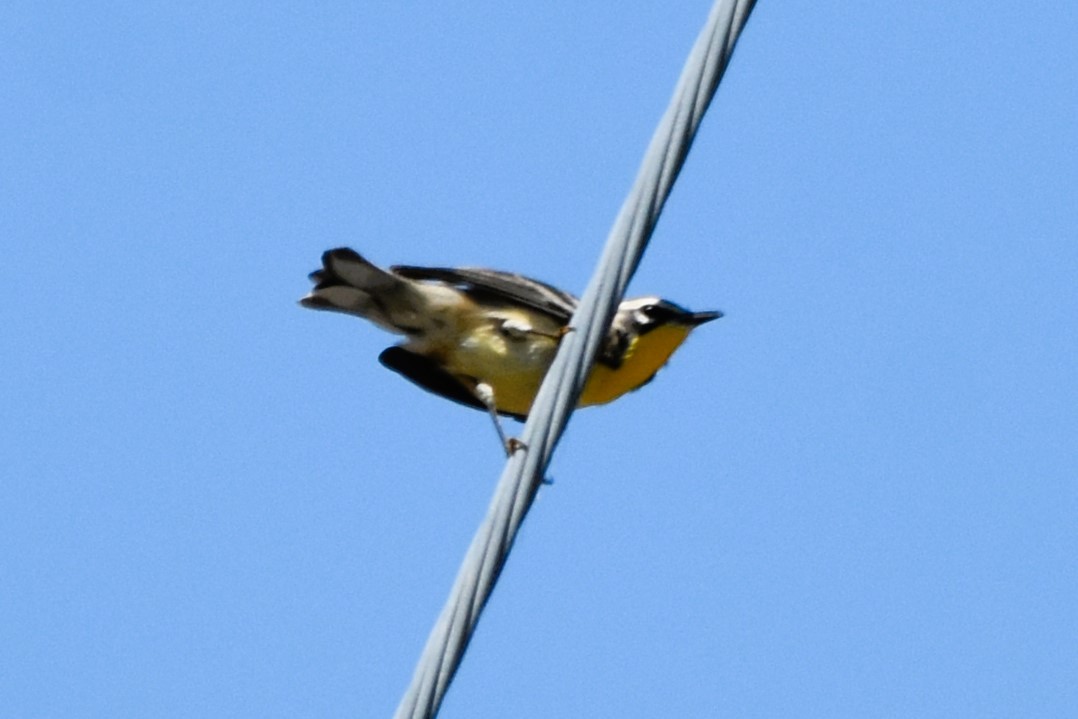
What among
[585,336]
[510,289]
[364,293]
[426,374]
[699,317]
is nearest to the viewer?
[585,336]

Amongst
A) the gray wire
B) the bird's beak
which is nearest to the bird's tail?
the bird's beak

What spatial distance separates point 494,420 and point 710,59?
361cm

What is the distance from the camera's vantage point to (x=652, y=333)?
7207mm

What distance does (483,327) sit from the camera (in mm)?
7000

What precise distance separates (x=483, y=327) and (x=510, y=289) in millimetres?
263

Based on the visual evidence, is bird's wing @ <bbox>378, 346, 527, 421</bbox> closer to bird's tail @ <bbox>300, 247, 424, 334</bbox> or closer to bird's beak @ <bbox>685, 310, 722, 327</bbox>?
bird's tail @ <bbox>300, 247, 424, 334</bbox>

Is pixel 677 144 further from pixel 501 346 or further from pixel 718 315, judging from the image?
pixel 718 315

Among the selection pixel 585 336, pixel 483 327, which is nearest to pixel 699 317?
pixel 483 327

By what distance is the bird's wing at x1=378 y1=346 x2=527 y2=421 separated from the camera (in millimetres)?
7250

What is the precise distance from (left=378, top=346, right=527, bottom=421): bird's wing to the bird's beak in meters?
0.85

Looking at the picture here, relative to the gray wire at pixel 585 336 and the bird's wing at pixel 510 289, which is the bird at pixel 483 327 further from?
the gray wire at pixel 585 336

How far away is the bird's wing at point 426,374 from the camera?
7250 millimetres

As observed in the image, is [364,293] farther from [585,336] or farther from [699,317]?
[585,336]

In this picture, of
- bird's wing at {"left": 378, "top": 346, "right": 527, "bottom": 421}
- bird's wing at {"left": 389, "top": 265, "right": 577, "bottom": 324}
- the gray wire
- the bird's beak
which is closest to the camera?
the gray wire
